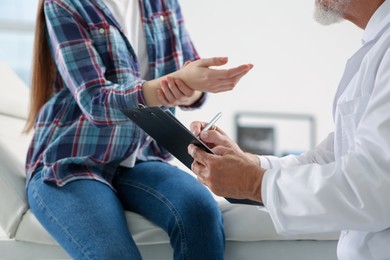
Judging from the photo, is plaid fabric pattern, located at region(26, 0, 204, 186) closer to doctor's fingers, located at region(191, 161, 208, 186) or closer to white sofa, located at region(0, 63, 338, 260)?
white sofa, located at region(0, 63, 338, 260)

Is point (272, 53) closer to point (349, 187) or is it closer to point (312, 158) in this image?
point (312, 158)

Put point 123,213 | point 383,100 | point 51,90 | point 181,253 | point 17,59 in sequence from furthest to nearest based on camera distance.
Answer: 1. point 17,59
2. point 51,90
3. point 123,213
4. point 181,253
5. point 383,100

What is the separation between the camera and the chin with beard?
1.34 metres

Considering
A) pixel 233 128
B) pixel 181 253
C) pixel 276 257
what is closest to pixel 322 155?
pixel 276 257

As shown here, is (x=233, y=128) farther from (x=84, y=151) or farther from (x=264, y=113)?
(x=84, y=151)

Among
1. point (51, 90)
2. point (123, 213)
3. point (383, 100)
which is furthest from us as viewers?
point (51, 90)

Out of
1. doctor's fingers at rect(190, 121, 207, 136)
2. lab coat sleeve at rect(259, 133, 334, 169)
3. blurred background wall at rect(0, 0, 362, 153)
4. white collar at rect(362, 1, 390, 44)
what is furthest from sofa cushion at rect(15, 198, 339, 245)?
blurred background wall at rect(0, 0, 362, 153)

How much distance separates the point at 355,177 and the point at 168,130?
1.44 ft

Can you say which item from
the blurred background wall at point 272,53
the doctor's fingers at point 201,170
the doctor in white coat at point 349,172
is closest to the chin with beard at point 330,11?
the doctor in white coat at point 349,172

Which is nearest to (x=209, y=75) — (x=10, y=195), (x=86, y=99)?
(x=86, y=99)

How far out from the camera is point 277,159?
5.43 feet

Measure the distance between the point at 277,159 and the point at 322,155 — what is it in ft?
0.42

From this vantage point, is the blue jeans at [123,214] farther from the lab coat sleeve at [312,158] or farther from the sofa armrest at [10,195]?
the lab coat sleeve at [312,158]

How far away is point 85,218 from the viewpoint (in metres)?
1.56
